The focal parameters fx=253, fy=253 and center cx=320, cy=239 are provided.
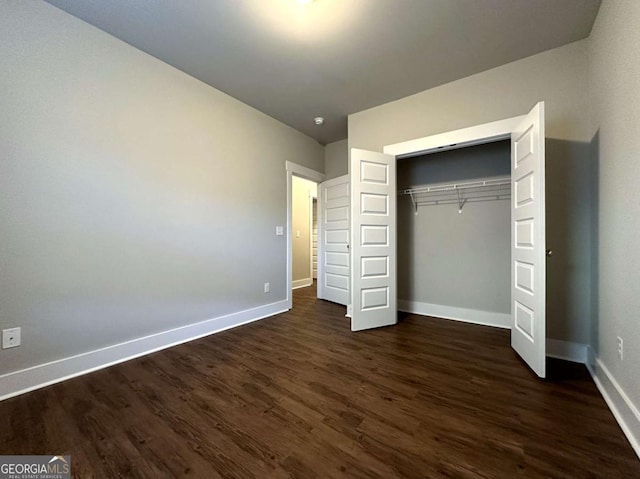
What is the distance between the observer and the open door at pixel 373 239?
284 centimetres

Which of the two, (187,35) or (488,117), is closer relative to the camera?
(187,35)

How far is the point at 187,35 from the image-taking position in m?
2.10

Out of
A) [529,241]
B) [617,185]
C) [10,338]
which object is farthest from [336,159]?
[10,338]

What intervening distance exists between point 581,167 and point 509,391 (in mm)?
1905

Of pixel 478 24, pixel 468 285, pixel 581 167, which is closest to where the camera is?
pixel 478 24

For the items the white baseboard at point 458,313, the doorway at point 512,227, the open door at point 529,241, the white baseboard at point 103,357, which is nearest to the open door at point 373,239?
the doorway at point 512,227

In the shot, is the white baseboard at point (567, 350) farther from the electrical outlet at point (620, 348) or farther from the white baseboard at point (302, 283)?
the white baseboard at point (302, 283)

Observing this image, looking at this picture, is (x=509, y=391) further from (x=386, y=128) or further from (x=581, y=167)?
(x=386, y=128)

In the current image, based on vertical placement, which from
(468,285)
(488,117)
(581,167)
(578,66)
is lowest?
(468,285)

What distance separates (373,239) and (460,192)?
4.39 ft

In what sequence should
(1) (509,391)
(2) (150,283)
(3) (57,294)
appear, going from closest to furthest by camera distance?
(1) (509,391) < (3) (57,294) < (2) (150,283)

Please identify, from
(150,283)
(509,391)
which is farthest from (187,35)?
(509,391)

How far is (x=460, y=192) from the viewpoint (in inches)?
126

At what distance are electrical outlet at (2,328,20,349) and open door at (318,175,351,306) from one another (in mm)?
3287
